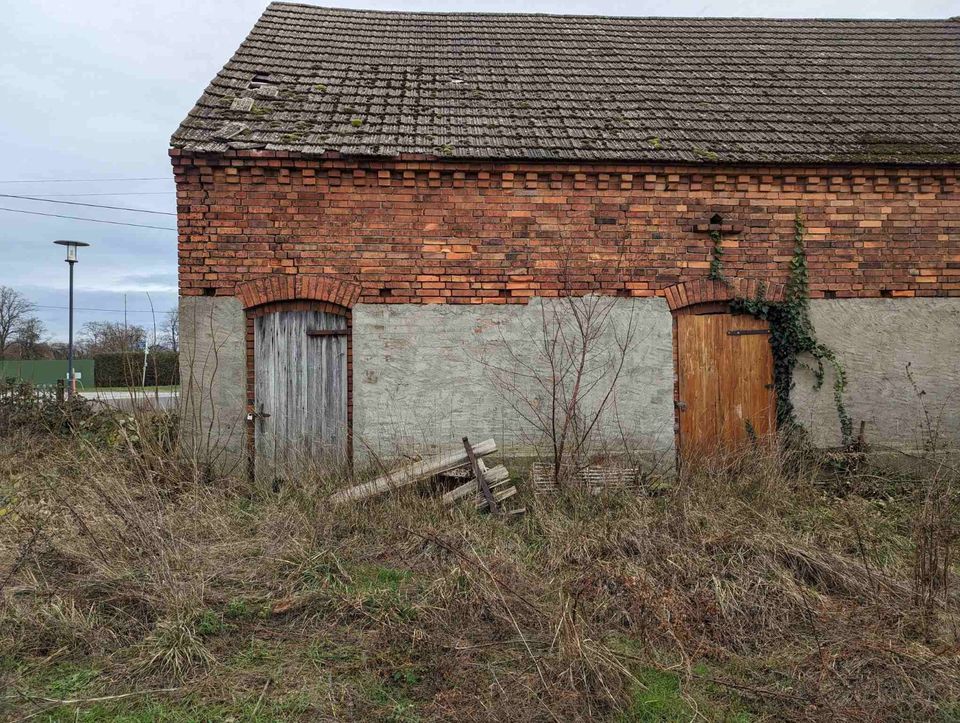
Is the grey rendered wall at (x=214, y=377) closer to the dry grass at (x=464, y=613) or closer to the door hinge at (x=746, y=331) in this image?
the dry grass at (x=464, y=613)

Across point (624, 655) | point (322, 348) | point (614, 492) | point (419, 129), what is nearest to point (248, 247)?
point (322, 348)

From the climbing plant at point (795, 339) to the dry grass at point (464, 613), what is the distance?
1623mm

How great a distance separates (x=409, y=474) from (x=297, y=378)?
1.92 meters

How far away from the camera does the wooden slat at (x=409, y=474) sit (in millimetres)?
5633

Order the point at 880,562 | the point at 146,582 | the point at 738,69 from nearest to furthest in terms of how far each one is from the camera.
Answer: the point at 146,582
the point at 880,562
the point at 738,69

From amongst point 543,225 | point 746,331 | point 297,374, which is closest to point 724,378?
point 746,331

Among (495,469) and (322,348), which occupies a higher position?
(322,348)

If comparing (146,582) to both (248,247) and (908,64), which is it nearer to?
(248,247)


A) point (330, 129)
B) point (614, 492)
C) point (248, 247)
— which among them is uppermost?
point (330, 129)

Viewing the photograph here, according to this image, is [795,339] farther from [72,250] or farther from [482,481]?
[72,250]

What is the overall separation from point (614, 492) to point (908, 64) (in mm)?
8370

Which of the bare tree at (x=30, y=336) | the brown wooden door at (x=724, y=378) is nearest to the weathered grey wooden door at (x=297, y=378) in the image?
the brown wooden door at (x=724, y=378)

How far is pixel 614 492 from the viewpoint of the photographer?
19.7 feet

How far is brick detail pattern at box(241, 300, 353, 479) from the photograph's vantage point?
22.2ft
